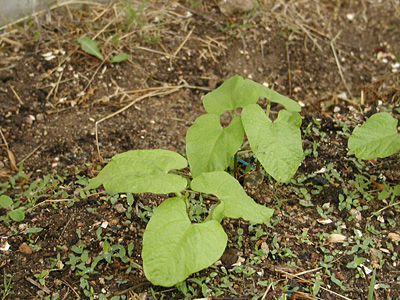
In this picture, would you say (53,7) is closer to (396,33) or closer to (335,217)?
(335,217)

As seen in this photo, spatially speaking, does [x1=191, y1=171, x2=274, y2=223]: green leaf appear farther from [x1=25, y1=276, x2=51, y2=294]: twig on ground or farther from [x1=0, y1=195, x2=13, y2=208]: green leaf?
[x1=0, y1=195, x2=13, y2=208]: green leaf

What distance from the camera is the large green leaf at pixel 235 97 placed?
194 cm

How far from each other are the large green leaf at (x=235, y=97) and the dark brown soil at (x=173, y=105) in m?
0.42

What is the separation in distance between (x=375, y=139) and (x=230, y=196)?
0.75 m

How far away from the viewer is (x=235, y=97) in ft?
Answer: 6.43

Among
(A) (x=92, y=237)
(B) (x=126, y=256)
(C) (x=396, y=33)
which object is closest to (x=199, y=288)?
(B) (x=126, y=256)

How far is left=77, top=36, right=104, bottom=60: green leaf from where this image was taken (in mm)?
2652

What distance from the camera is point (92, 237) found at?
182 cm

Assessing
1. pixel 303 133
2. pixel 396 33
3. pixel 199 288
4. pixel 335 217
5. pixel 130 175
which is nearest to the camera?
pixel 130 175

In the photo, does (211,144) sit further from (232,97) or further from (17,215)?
(17,215)

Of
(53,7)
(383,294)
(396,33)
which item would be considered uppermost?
(53,7)

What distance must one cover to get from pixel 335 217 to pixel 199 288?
752mm

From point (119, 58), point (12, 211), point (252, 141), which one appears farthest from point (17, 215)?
point (119, 58)

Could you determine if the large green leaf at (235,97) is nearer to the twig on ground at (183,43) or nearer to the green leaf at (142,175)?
the green leaf at (142,175)
